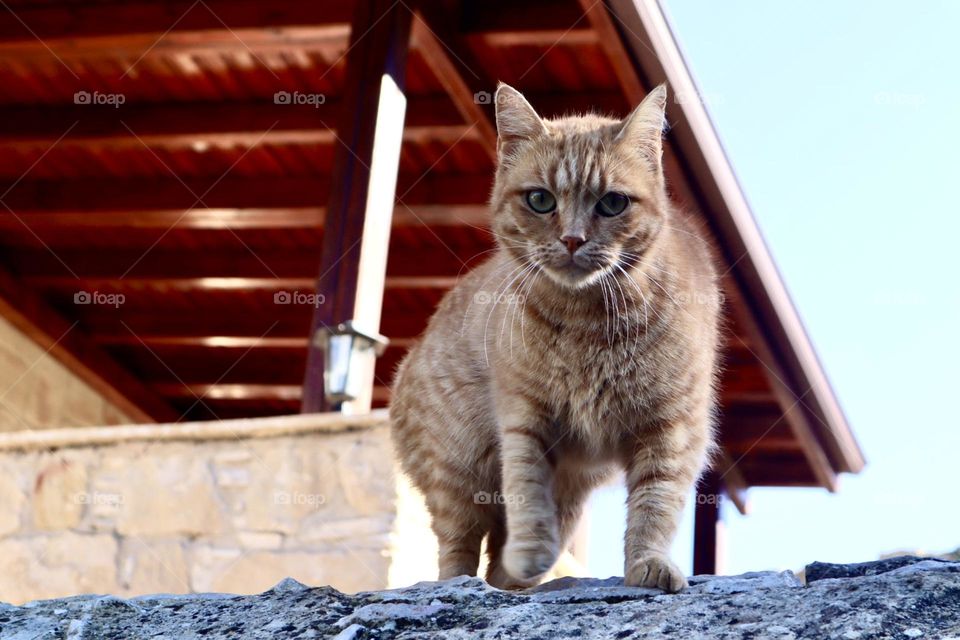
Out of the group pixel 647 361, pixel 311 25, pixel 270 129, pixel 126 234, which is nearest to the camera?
pixel 647 361

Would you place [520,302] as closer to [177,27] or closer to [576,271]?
[576,271]

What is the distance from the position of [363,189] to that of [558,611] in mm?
4109

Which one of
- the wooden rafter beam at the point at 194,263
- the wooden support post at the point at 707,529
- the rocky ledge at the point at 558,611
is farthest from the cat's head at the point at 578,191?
the wooden support post at the point at 707,529

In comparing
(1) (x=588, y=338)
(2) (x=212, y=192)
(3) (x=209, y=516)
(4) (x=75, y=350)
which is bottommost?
(3) (x=209, y=516)

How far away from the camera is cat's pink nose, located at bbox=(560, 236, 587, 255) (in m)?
3.18

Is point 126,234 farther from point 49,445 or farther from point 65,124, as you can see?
point 49,445

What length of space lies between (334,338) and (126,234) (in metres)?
4.55

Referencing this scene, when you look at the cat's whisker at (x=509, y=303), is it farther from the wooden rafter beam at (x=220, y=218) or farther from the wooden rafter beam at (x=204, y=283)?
the wooden rafter beam at (x=204, y=283)

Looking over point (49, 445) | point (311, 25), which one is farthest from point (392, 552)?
point (311, 25)

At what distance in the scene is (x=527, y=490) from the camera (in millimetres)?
3293

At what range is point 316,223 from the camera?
8766 mm
